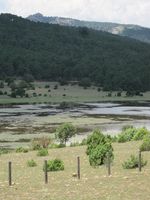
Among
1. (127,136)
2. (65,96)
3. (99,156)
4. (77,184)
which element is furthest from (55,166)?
(65,96)

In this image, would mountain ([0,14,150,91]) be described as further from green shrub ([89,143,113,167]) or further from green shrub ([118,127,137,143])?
green shrub ([89,143,113,167])

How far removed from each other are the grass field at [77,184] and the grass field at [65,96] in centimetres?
8025

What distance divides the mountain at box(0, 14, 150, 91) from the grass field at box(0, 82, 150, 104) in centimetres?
977

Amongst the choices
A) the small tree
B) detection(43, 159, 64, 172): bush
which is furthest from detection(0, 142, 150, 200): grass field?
the small tree

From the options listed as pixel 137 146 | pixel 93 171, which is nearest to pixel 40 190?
pixel 93 171

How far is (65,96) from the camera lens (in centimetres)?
12275

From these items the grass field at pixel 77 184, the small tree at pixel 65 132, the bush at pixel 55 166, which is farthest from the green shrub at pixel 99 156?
the small tree at pixel 65 132

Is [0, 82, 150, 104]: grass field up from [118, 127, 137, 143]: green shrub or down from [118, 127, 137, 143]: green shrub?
up

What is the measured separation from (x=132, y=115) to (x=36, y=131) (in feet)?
79.7

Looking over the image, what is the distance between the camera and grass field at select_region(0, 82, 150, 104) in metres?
114

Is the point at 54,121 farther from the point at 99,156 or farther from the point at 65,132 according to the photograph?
the point at 99,156

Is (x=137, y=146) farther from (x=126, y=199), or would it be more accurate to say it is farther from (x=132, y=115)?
(x=132, y=115)

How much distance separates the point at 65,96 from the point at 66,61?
53.3m

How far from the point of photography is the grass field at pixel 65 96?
114m
